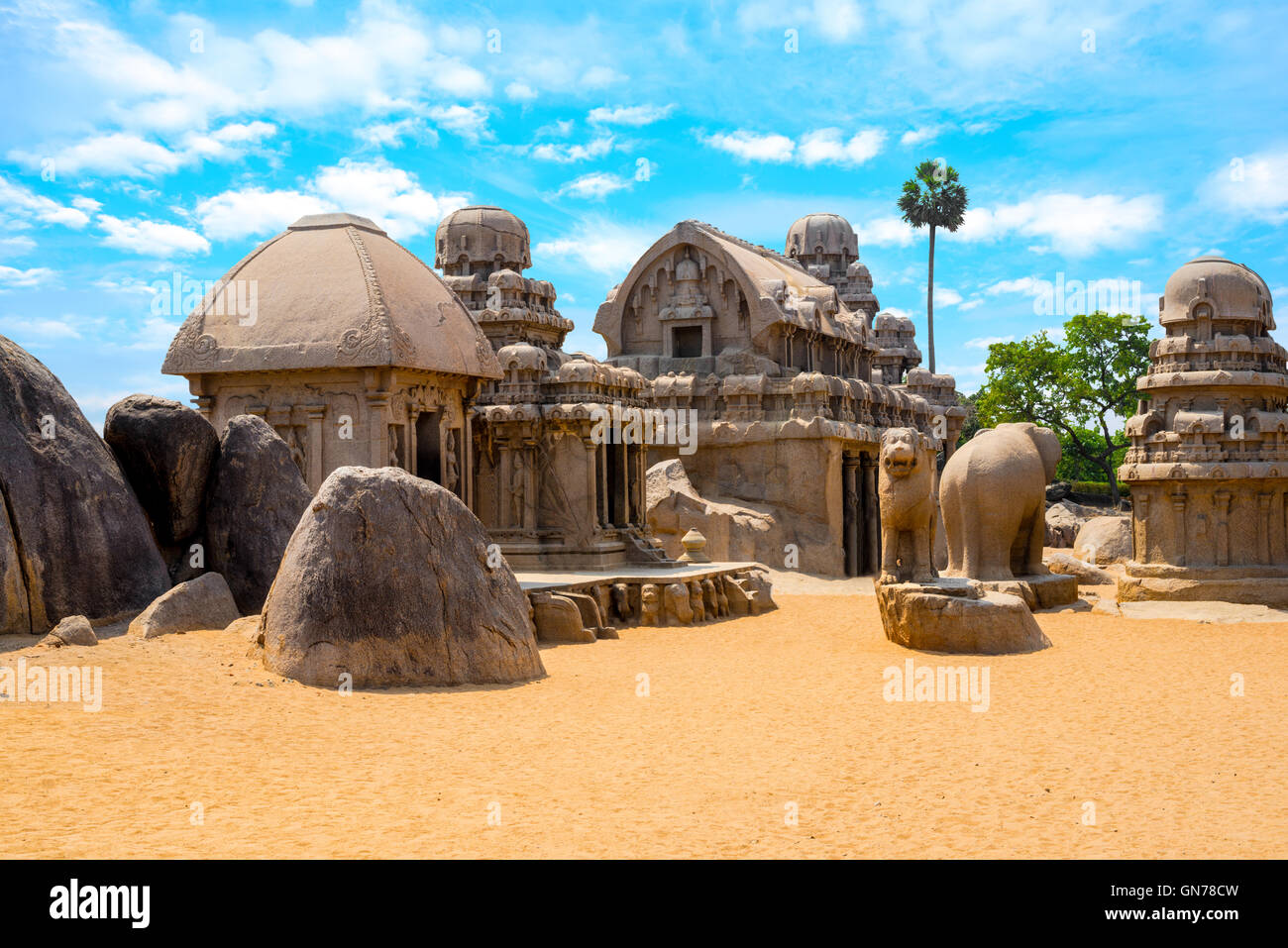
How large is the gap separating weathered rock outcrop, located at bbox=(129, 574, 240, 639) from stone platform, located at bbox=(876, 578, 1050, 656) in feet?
23.2

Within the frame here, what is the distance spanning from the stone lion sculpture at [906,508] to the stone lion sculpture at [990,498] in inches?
133

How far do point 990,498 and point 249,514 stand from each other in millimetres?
10027

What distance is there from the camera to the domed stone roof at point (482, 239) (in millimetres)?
21859

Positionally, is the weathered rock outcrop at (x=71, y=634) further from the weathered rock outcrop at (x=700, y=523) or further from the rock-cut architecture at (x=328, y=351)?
the weathered rock outcrop at (x=700, y=523)

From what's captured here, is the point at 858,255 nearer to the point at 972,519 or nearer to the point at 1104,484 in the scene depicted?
the point at 1104,484

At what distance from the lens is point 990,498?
16516 mm

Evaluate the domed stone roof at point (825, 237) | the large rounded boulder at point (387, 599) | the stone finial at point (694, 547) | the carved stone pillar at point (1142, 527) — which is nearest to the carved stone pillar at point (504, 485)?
the stone finial at point (694, 547)

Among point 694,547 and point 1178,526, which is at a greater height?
point 1178,526

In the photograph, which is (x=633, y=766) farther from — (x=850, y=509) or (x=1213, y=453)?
(x=850, y=509)

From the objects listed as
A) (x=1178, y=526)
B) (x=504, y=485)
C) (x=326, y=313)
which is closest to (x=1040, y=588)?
(x=1178, y=526)

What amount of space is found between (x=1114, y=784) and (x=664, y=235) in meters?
20.8

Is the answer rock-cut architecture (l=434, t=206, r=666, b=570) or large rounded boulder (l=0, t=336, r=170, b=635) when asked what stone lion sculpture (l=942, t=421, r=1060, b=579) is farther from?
large rounded boulder (l=0, t=336, r=170, b=635)

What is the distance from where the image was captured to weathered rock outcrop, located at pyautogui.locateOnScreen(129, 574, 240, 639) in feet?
32.9
